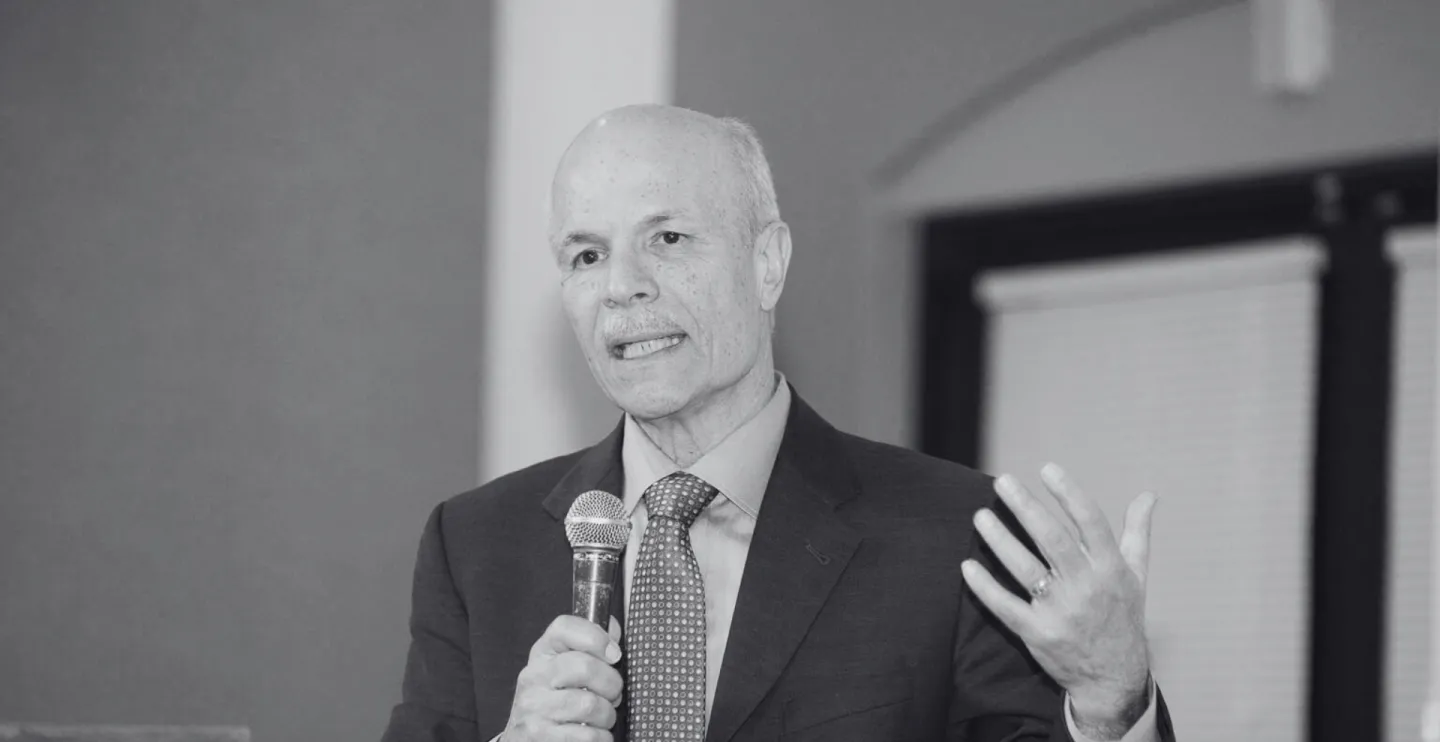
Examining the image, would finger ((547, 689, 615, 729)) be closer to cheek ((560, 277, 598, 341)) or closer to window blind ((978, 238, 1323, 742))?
cheek ((560, 277, 598, 341))

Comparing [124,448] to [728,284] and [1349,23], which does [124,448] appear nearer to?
[728,284]

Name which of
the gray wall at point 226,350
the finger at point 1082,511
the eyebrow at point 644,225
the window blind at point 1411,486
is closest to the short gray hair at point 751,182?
the eyebrow at point 644,225

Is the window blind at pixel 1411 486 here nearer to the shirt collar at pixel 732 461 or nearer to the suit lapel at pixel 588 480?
the shirt collar at pixel 732 461

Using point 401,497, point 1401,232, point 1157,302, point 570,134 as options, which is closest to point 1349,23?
point 1401,232

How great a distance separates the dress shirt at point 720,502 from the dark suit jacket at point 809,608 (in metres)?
0.02

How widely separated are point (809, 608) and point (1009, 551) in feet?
0.93

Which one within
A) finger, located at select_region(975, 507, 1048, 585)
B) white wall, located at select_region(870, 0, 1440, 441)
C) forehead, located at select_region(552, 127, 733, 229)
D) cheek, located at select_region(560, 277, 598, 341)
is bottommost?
finger, located at select_region(975, 507, 1048, 585)

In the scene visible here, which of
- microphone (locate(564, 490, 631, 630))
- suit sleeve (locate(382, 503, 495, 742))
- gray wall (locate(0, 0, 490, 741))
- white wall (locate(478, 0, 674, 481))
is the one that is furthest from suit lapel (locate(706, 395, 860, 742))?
white wall (locate(478, 0, 674, 481))

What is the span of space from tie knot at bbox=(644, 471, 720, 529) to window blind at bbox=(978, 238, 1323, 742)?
2.88 m

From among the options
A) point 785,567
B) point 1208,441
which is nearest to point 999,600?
point 785,567

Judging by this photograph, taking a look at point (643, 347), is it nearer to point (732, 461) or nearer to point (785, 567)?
point (732, 461)

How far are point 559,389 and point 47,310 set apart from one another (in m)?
1.16

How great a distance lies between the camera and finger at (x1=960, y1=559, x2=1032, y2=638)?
164 centimetres

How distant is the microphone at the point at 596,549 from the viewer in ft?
5.26
